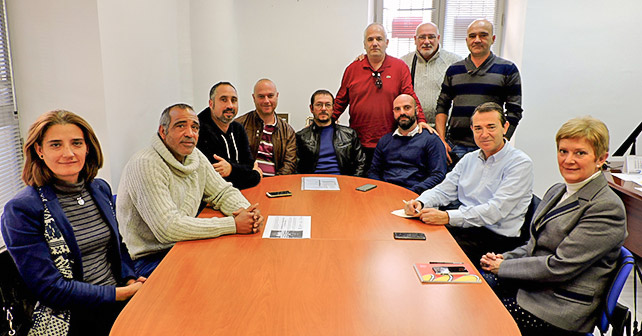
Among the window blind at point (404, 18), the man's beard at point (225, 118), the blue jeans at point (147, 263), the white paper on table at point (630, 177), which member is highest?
the window blind at point (404, 18)

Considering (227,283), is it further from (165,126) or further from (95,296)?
(165,126)

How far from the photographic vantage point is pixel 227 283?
1675 millimetres

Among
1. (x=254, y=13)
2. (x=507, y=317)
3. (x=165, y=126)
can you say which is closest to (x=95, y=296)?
(x=165, y=126)

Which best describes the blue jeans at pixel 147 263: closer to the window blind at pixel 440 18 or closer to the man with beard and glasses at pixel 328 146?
the man with beard and glasses at pixel 328 146

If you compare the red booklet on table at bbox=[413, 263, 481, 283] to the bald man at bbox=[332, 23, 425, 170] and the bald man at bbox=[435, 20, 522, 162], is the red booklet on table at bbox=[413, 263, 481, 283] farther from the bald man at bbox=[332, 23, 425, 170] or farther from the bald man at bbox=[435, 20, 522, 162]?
the bald man at bbox=[332, 23, 425, 170]

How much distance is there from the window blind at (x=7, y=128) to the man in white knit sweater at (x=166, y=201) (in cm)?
87

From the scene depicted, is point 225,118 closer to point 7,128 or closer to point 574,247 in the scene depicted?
point 7,128

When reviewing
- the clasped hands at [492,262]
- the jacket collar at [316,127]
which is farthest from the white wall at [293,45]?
the clasped hands at [492,262]

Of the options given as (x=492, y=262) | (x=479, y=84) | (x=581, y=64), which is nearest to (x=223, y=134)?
(x=479, y=84)

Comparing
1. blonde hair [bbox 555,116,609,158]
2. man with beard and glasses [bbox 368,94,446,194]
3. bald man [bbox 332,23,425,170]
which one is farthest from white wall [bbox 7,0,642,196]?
blonde hair [bbox 555,116,609,158]

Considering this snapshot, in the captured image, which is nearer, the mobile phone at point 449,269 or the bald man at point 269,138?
the mobile phone at point 449,269

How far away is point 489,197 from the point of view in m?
2.67

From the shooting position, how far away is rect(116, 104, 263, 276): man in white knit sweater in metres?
2.13

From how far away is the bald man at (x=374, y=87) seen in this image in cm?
395
